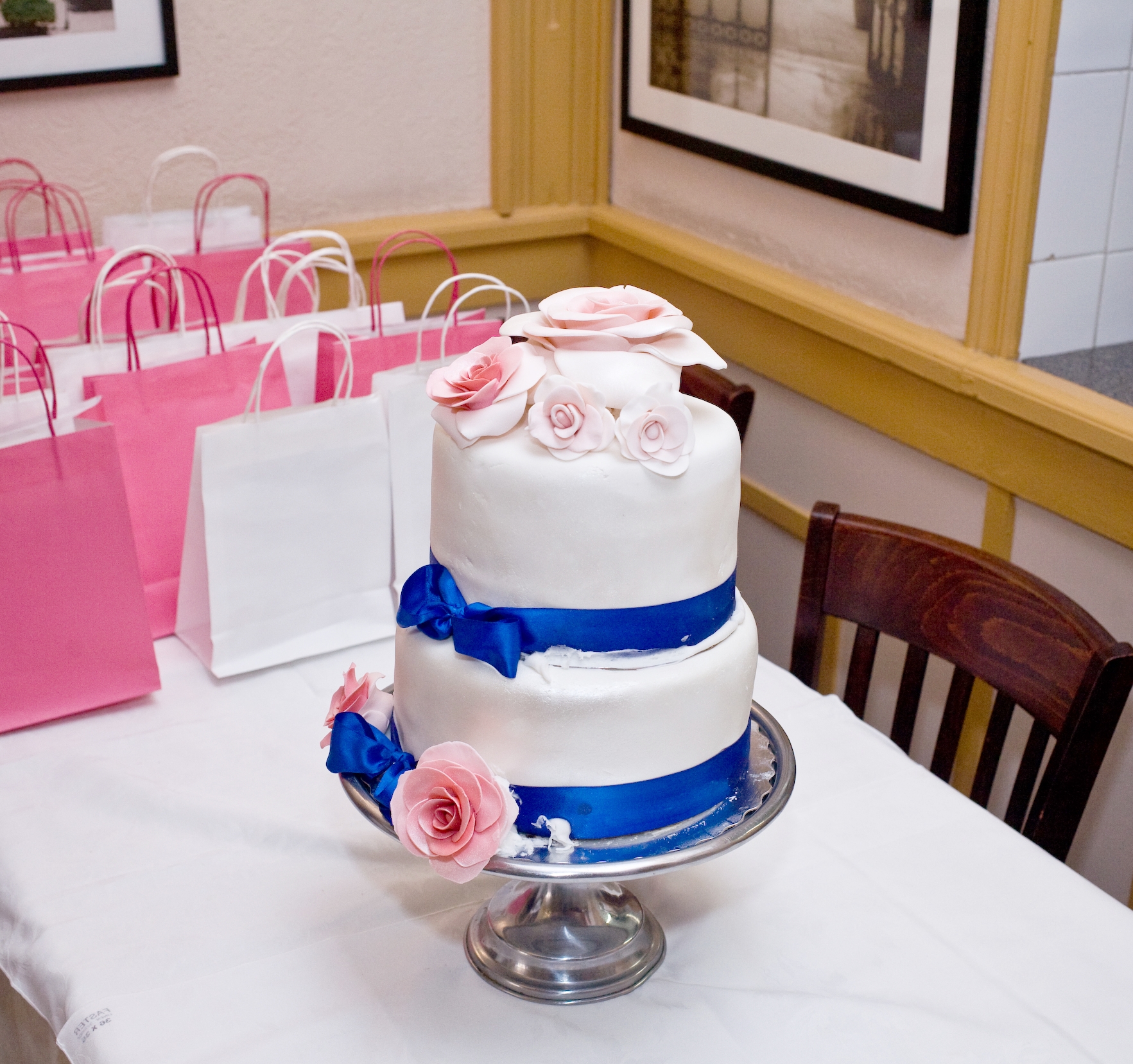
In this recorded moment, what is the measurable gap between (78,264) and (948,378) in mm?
1225

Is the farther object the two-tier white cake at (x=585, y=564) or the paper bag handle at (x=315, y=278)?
the paper bag handle at (x=315, y=278)

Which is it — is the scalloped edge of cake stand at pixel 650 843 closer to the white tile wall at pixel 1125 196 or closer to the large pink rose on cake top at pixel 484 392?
the large pink rose on cake top at pixel 484 392

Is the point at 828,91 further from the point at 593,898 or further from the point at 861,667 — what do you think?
the point at 593,898

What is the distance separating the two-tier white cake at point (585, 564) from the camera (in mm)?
894

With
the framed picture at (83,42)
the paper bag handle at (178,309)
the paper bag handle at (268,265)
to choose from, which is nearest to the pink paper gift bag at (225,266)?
the paper bag handle at (268,265)

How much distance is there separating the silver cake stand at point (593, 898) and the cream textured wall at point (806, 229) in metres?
0.94

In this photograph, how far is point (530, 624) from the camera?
923 millimetres

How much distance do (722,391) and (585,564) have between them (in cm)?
104

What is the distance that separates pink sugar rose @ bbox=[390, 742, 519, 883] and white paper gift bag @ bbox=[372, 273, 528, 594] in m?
0.66

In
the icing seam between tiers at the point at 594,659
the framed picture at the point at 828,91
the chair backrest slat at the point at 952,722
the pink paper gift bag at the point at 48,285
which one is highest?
the framed picture at the point at 828,91

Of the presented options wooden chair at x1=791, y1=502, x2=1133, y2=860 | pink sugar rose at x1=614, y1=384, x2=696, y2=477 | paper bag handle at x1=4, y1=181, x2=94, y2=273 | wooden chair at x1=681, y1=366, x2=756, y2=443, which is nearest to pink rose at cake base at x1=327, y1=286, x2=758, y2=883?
pink sugar rose at x1=614, y1=384, x2=696, y2=477

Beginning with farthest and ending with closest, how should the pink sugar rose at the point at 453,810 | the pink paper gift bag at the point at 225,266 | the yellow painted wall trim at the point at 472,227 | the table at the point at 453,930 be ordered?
the yellow painted wall trim at the point at 472,227 → the pink paper gift bag at the point at 225,266 → the table at the point at 453,930 → the pink sugar rose at the point at 453,810

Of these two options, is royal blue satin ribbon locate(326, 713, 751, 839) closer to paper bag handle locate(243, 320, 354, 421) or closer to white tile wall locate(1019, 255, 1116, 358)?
paper bag handle locate(243, 320, 354, 421)

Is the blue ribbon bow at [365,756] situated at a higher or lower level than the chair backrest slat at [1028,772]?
higher
